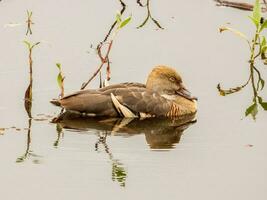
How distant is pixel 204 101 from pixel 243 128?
4.07 ft

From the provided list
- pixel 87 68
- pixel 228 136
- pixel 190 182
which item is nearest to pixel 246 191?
pixel 190 182

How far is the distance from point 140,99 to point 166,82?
634 mm

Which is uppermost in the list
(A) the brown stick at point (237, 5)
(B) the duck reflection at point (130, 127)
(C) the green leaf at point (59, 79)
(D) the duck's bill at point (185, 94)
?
(A) the brown stick at point (237, 5)

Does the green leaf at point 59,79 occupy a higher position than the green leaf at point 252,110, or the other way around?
the green leaf at point 59,79

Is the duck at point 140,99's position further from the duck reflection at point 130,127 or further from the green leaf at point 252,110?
the green leaf at point 252,110

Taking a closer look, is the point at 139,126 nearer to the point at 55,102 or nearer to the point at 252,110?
the point at 55,102

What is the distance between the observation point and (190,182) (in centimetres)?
1139

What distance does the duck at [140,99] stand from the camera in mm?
13734

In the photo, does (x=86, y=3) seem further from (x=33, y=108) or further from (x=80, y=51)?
(x=33, y=108)

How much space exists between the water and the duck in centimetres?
26

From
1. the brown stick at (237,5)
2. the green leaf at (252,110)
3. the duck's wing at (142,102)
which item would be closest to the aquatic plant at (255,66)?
the green leaf at (252,110)

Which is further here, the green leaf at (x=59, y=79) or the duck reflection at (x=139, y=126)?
the green leaf at (x=59, y=79)

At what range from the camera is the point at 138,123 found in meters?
13.8

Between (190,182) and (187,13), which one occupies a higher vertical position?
(187,13)
